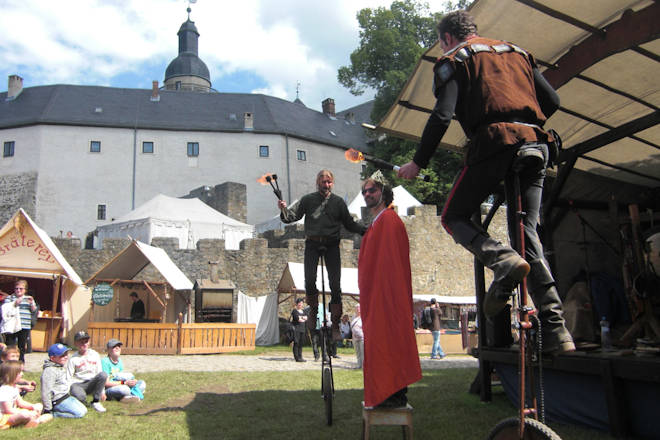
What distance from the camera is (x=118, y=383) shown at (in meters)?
6.85

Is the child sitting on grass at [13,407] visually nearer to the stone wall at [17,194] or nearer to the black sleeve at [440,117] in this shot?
the black sleeve at [440,117]

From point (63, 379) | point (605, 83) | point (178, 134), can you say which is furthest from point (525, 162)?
point (178, 134)

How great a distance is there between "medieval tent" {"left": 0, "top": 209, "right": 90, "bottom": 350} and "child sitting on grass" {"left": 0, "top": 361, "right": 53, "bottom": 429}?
999 centimetres

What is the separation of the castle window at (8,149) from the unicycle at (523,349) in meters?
48.4

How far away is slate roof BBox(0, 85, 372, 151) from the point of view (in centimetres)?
4381

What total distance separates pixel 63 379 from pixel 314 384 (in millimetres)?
3151

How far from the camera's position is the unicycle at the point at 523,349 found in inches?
90.1

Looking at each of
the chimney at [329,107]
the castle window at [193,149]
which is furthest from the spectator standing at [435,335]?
the chimney at [329,107]

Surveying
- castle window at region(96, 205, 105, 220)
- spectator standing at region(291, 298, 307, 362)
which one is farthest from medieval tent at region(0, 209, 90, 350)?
castle window at region(96, 205, 105, 220)

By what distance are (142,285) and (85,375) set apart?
13.6m

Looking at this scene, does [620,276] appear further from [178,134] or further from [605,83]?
[178,134]

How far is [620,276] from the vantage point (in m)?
8.02

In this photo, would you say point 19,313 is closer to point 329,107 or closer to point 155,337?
point 155,337

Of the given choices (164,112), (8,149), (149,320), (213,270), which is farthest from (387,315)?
(8,149)
